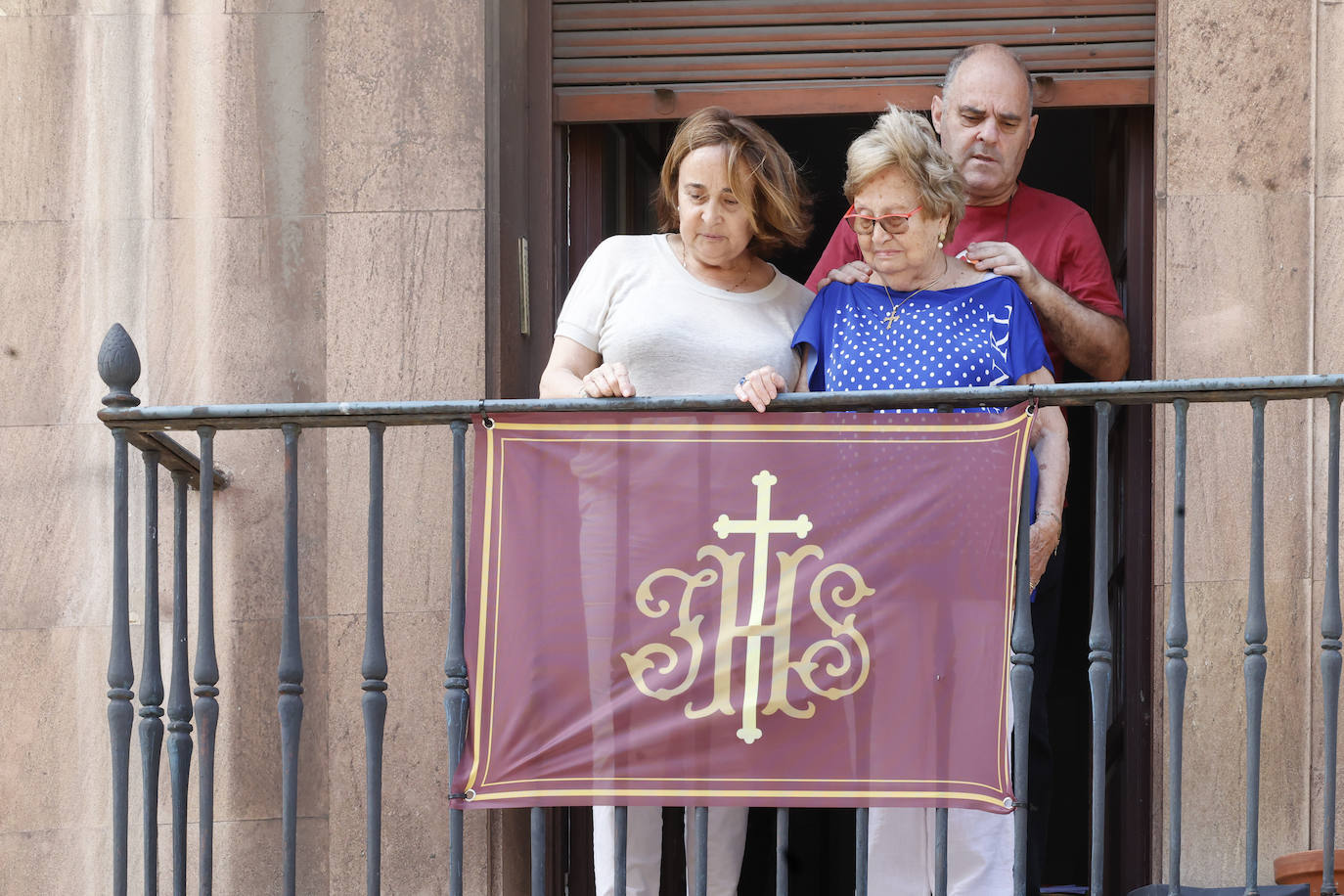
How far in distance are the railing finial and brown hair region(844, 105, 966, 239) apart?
178 centimetres

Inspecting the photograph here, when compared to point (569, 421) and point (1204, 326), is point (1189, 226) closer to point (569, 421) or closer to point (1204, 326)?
point (1204, 326)

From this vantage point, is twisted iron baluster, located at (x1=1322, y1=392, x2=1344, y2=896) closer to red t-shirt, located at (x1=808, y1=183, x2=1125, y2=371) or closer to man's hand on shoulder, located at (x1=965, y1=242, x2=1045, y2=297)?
man's hand on shoulder, located at (x1=965, y1=242, x2=1045, y2=297)

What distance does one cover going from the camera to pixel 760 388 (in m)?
4.29

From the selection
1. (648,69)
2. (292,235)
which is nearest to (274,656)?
(292,235)

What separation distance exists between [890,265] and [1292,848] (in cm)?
201

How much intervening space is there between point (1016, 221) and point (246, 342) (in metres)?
2.30

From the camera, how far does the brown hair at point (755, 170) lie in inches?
185

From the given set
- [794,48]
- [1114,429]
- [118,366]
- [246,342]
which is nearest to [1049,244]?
[1114,429]

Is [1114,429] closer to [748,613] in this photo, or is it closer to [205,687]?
[748,613]

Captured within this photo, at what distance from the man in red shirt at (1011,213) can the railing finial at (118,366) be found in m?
1.79

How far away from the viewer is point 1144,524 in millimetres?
5617

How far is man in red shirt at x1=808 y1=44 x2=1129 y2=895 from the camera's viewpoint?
502 centimetres

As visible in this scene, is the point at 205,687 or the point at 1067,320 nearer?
the point at 205,687

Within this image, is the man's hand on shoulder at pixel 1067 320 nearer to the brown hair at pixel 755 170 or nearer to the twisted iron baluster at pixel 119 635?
the brown hair at pixel 755 170
